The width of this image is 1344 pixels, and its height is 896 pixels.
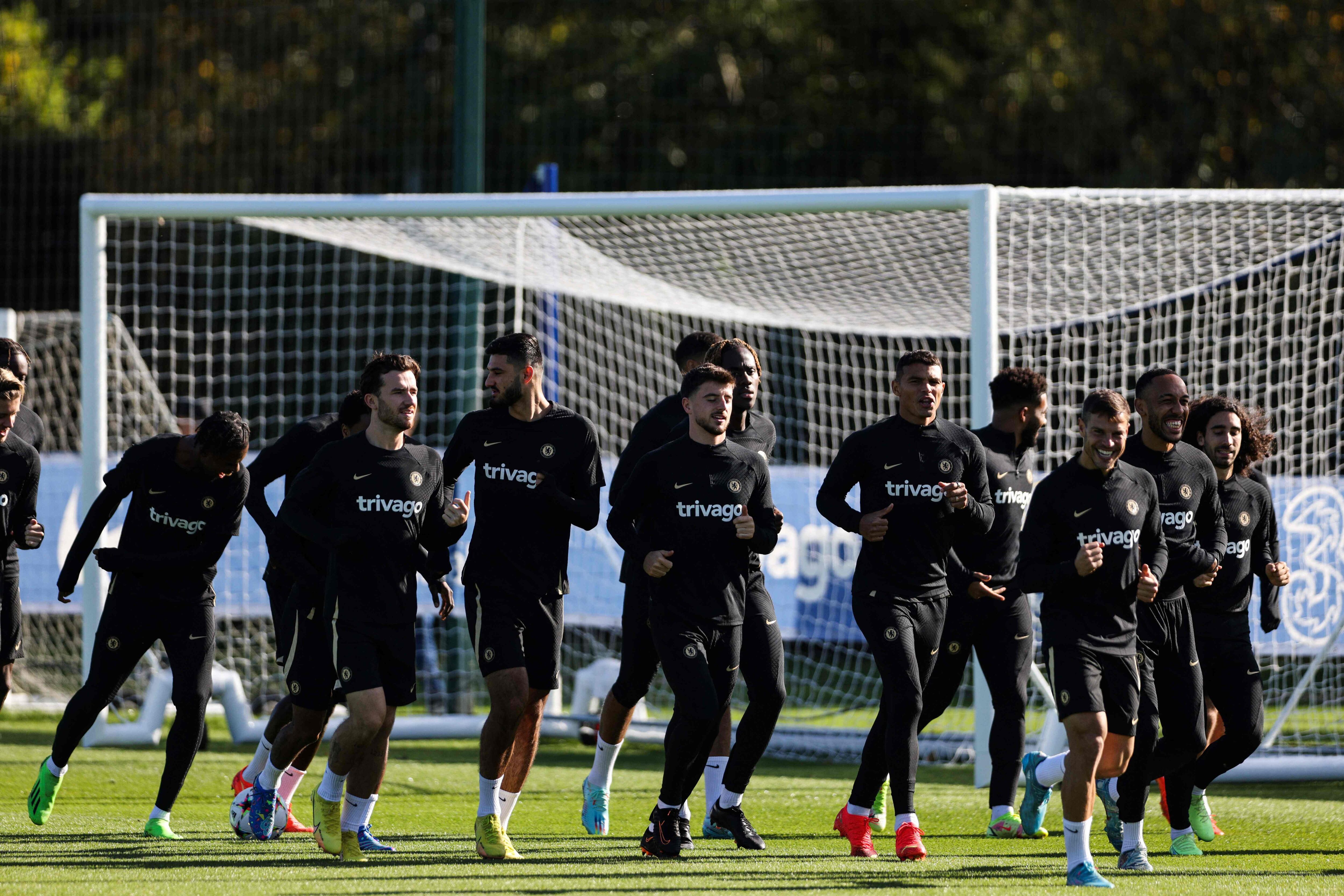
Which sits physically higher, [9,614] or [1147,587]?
[1147,587]

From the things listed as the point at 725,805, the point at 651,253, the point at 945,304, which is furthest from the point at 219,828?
the point at 945,304

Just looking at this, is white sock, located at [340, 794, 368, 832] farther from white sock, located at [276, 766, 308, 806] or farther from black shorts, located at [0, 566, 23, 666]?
black shorts, located at [0, 566, 23, 666]

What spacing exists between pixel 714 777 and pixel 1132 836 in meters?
1.87

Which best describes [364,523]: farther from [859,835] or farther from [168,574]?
[859,835]

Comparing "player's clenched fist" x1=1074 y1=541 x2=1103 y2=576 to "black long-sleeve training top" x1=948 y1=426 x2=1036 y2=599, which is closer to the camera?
"player's clenched fist" x1=1074 y1=541 x2=1103 y2=576

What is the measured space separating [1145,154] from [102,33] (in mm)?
15290

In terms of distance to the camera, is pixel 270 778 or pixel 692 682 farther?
pixel 270 778

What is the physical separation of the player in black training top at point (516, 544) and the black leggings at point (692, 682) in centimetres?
47

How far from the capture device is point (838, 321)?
12.3 meters

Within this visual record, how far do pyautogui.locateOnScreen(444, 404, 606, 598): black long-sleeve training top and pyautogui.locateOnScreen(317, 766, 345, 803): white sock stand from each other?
0.93 metres

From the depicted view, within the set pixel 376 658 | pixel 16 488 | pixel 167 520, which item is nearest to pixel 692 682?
pixel 376 658

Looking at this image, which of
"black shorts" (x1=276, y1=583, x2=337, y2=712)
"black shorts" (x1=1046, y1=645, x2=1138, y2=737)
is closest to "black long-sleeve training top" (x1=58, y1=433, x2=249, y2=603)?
"black shorts" (x1=276, y1=583, x2=337, y2=712)

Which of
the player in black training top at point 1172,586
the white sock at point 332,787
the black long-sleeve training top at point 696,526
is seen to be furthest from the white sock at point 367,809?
the player in black training top at point 1172,586

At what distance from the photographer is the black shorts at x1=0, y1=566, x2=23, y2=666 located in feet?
25.1
